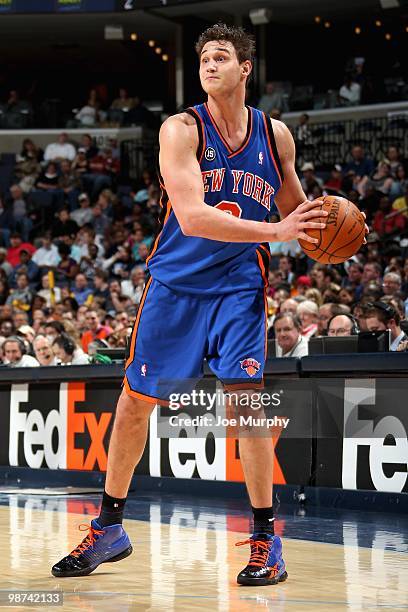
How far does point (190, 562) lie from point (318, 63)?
23234mm

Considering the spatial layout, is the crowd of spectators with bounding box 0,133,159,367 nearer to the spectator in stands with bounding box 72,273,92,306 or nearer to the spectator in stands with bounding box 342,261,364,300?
the spectator in stands with bounding box 72,273,92,306

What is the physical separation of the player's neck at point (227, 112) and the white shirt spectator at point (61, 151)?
19.1m

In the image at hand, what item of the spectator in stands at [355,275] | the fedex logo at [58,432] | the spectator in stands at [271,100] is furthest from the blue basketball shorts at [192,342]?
the spectator in stands at [271,100]

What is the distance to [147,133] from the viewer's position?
2508cm

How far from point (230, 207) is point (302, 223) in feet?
1.68

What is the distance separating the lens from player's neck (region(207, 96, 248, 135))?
4.97 metres

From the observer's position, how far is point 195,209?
465cm

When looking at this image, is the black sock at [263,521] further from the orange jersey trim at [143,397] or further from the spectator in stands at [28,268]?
the spectator in stands at [28,268]

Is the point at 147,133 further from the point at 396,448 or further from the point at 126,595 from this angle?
the point at 126,595

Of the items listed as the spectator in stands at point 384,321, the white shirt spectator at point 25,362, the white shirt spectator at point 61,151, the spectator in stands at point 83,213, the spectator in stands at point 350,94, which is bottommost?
the white shirt spectator at point 25,362

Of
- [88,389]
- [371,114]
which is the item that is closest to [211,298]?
[88,389]

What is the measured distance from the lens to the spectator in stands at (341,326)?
9186mm

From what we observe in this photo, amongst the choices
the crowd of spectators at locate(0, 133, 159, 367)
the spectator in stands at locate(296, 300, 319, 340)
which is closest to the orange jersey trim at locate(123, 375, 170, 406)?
the spectator in stands at locate(296, 300, 319, 340)

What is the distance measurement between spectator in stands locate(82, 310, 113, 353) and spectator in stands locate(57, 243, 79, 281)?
495cm
